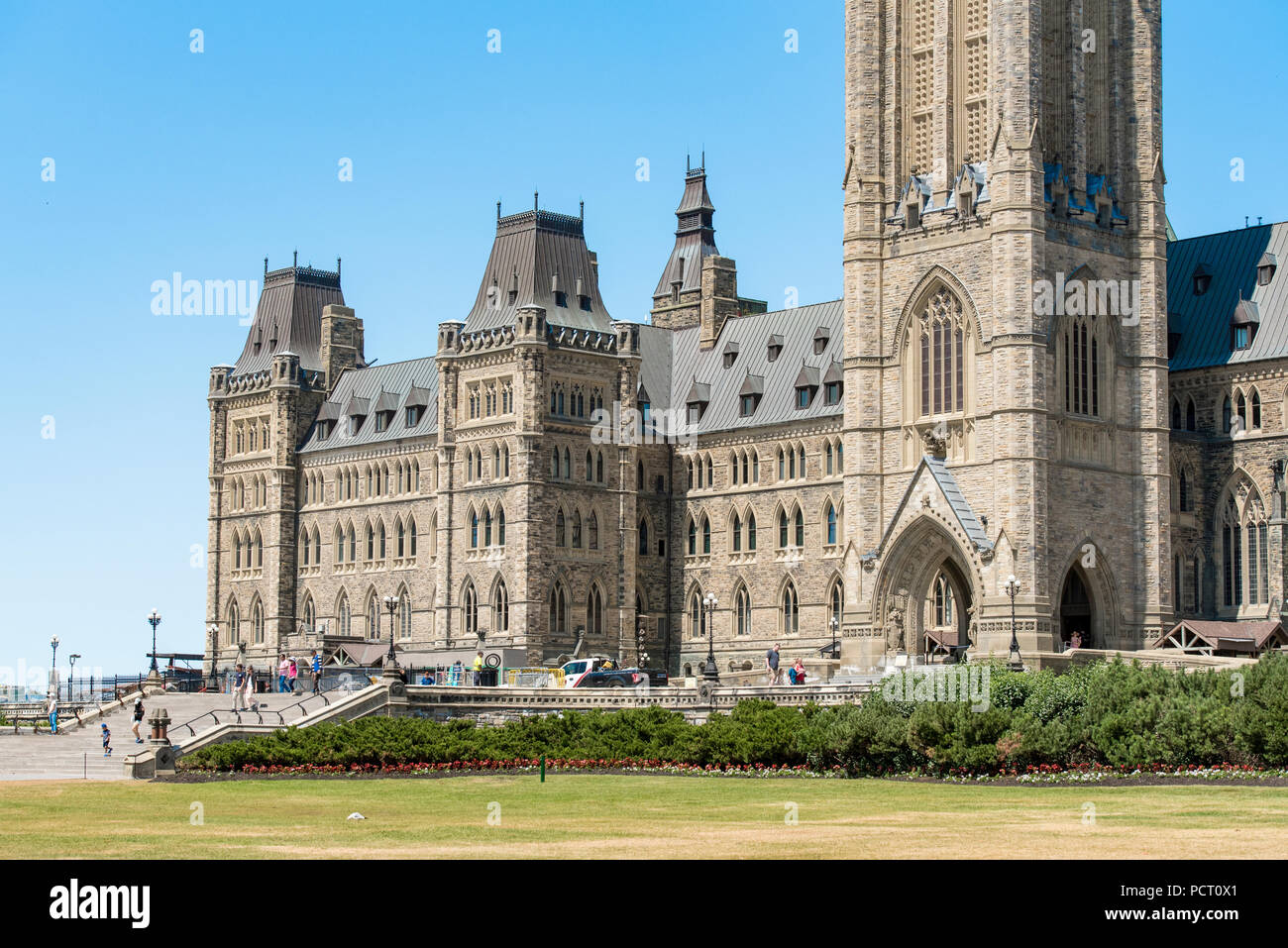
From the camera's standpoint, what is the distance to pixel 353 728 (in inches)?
2093

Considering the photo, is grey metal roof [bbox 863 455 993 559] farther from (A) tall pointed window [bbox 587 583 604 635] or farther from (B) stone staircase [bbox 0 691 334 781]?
(B) stone staircase [bbox 0 691 334 781]

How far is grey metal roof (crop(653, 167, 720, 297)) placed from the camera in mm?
115375

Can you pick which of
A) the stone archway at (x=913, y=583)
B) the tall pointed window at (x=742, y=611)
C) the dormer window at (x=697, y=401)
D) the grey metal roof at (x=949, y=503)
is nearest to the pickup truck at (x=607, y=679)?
the stone archway at (x=913, y=583)

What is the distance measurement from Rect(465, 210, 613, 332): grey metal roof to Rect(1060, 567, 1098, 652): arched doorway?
25.1 m

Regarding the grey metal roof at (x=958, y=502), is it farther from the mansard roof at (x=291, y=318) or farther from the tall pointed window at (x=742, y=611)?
the mansard roof at (x=291, y=318)

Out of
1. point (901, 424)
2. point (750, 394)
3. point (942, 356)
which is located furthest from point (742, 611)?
point (942, 356)

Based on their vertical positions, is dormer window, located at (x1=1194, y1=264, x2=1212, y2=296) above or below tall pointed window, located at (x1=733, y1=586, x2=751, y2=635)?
above

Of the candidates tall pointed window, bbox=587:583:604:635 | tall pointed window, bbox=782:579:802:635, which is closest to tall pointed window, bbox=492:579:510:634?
tall pointed window, bbox=587:583:604:635

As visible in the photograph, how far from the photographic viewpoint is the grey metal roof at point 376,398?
3873 inches

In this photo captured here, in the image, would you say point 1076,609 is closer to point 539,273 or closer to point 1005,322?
point 1005,322

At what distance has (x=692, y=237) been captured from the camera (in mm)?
120188

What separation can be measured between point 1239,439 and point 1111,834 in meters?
50.6

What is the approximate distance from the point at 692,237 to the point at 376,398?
86.1ft

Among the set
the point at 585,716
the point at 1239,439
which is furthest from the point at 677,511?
the point at 585,716
